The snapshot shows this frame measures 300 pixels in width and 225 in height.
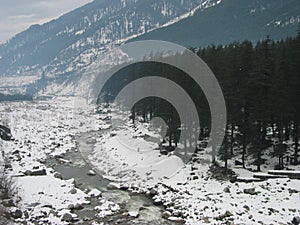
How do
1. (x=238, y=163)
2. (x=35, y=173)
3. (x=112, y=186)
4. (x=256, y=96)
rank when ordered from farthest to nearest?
(x=35, y=173), (x=238, y=163), (x=112, y=186), (x=256, y=96)

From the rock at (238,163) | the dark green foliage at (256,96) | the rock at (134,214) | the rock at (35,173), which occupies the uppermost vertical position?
the dark green foliage at (256,96)

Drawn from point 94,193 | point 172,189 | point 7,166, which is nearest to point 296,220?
point 172,189

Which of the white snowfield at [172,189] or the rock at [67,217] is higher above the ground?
the white snowfield at [172,189]

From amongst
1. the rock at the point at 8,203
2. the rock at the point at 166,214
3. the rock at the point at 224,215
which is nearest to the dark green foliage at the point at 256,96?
the rock at the point at 224,215

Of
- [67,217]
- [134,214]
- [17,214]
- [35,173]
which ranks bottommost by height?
[134,214]

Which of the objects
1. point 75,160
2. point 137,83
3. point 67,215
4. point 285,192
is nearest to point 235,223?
point 285,192

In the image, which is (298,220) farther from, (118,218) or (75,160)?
(75,160)

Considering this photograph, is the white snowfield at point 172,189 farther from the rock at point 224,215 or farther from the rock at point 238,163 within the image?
the rock at point 238,163

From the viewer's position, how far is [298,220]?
75.2ft

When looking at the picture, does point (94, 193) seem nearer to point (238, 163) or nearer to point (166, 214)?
point (166, 214)

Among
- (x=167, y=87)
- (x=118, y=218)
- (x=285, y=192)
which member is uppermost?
(x=167, y=87)

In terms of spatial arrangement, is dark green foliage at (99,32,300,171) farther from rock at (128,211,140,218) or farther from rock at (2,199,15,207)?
rock at (2,199,15,207)

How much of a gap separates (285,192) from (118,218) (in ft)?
43.6

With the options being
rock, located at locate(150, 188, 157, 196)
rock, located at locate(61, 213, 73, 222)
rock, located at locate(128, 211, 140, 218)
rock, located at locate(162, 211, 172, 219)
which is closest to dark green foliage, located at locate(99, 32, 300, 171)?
rock, located at locate(150, 188, 157, 196)
